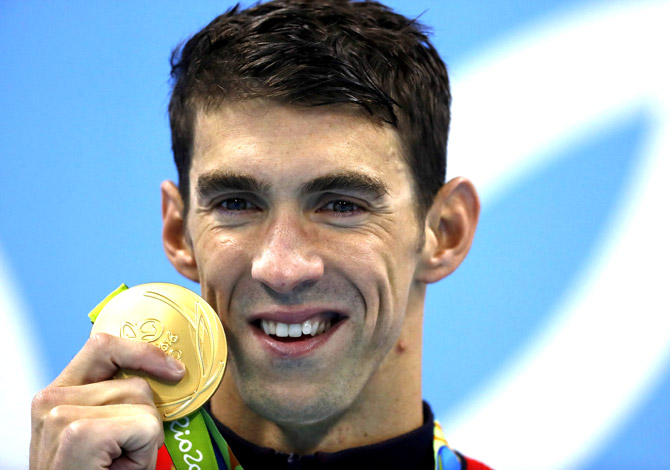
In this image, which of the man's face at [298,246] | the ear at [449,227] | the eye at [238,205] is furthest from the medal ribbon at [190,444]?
the ear at [449,227]

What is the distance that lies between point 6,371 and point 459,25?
2088 mm

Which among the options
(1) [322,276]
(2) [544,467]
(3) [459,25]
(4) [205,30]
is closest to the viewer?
(1) [322,276]

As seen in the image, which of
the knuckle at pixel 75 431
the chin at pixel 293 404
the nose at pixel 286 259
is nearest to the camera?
the knuckle at pixel 75 431

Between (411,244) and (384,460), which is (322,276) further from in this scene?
(384,460)

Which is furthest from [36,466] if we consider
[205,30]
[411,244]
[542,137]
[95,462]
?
[542,137]

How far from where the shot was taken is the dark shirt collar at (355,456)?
7.22ft

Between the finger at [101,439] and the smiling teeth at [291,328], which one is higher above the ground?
the smiling teeth at [291,328]

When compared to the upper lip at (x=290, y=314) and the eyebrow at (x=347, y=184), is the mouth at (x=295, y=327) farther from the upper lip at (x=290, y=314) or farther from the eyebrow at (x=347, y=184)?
the eyebrow at (x=347, y=184)

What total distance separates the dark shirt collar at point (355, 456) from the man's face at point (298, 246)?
163mm

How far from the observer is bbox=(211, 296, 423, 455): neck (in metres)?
2.29

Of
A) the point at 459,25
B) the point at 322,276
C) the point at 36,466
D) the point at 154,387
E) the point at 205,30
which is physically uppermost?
the point at 459,25

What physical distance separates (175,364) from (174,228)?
66cm

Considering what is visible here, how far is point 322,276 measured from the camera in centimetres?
204

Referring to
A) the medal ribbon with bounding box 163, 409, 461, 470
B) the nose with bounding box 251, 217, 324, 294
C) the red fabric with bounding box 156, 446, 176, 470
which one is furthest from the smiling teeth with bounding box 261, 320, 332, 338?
the red fabric with bounding box 156, 446, 176, 470
